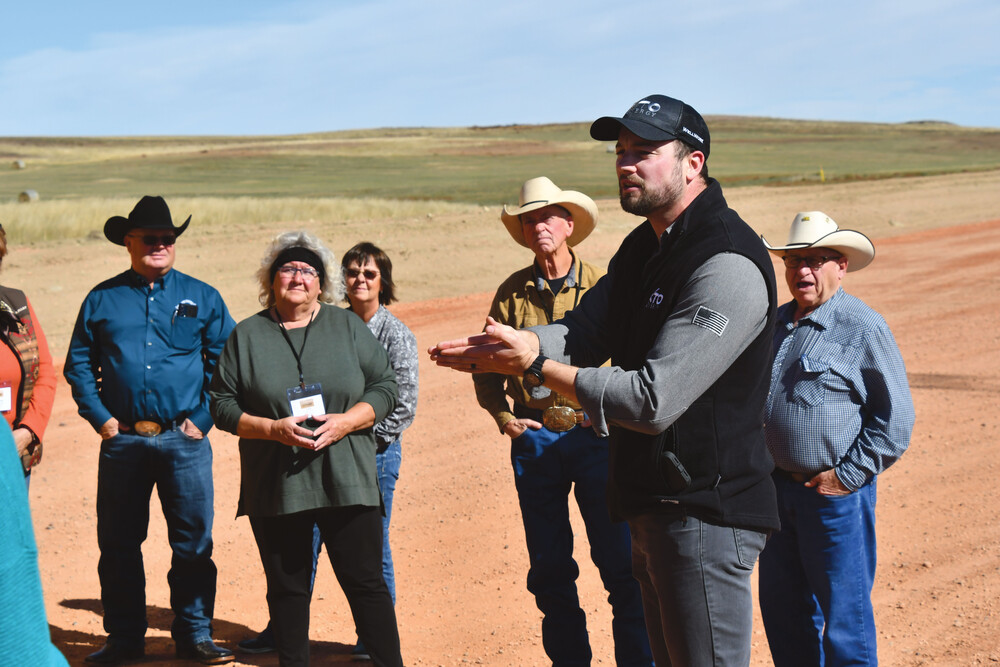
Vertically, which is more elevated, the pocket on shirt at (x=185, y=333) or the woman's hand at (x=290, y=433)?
the pocket on shirt at (x=185, y=333)

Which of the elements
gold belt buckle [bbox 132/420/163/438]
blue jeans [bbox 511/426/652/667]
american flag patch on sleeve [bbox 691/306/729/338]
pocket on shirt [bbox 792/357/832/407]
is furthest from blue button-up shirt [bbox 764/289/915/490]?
gold belt buckle [bbox 132/420/163/438]

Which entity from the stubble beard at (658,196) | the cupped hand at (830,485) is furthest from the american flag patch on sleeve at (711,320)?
the cupped hand at (830,485)

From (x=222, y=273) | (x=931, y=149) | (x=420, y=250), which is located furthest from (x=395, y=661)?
(x=931, y=149)

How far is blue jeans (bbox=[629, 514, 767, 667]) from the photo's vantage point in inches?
111

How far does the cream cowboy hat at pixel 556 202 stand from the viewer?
4.73 metres

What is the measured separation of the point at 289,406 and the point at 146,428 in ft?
3.66

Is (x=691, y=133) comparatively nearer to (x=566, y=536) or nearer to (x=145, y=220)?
(x=566, y=536)

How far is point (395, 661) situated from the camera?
4.35m

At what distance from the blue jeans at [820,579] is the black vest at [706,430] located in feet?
3.49

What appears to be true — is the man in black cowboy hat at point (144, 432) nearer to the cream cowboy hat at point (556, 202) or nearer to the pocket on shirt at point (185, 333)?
the pocket on shirt at point (185, 333)

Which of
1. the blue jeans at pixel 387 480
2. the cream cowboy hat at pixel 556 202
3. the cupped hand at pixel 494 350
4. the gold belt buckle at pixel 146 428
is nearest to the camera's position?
the cupped hand at pixel 494 350

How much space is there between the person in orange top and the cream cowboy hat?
2401 millimetres

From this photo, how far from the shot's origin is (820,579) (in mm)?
3848

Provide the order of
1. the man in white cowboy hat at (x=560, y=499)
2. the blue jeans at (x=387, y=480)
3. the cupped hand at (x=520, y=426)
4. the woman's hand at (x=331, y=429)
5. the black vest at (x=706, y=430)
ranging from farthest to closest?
the blue jeans at (x=387, y=480)
the cupped hand at (x=520, y=426)
the man in white cowboy hat at (x=560, y=499)
the woman's hand at (x=331, y=429)
the black vest at (x=706, y=430)
